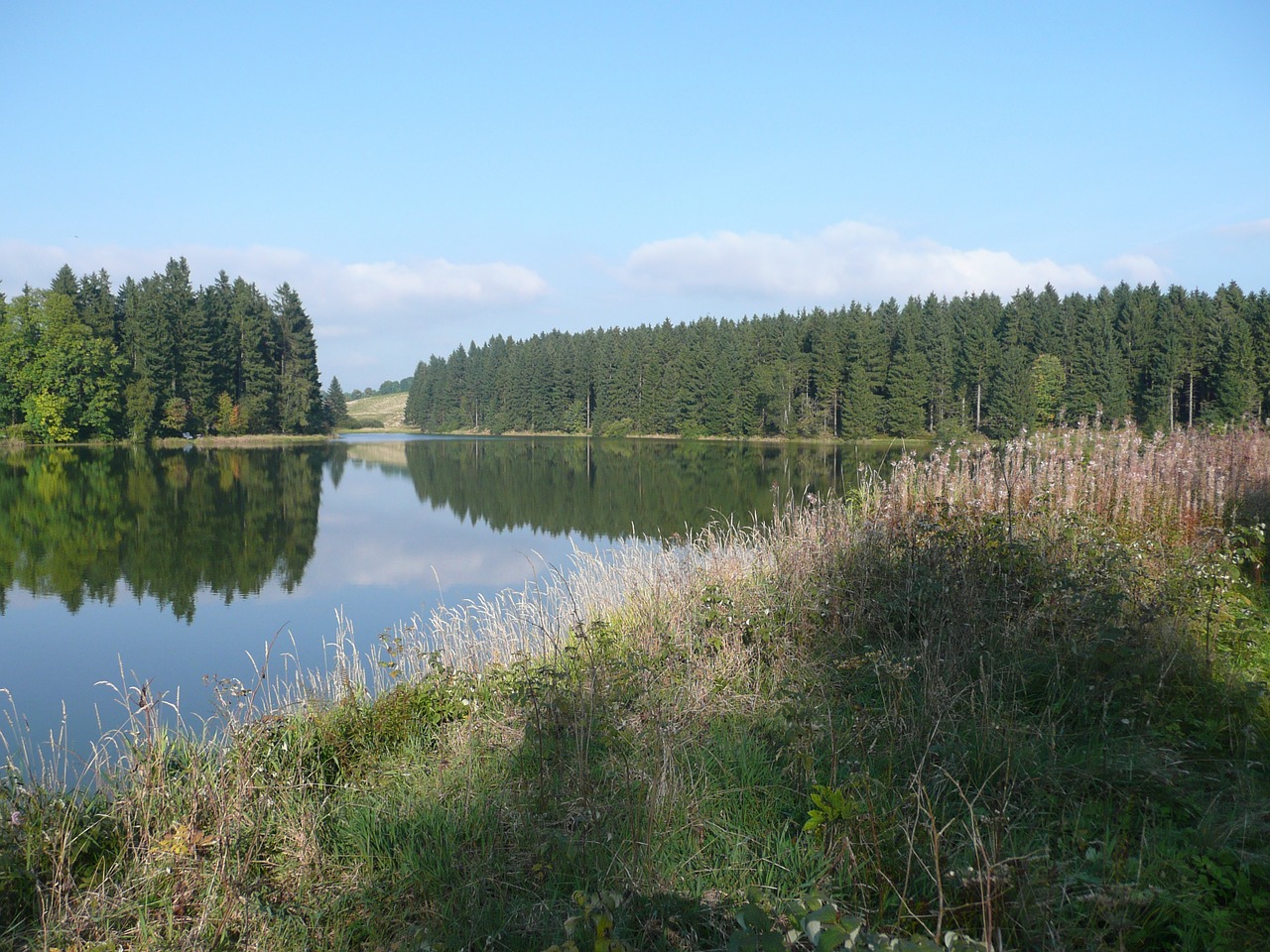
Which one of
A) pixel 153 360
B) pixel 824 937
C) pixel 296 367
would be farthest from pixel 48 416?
pixel 824 937

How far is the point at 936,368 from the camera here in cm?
6356

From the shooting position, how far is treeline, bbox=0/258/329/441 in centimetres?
5059

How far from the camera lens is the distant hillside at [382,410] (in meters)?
134

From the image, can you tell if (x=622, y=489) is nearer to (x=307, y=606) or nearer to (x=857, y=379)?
(x=307, y=606)

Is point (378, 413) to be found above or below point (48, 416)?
above

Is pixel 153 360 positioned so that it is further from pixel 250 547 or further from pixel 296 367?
pixel 250 547

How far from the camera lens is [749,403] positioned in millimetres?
71250

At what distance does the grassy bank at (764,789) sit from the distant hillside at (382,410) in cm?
12512

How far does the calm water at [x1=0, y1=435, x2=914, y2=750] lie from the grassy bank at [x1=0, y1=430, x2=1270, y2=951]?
2625 mm

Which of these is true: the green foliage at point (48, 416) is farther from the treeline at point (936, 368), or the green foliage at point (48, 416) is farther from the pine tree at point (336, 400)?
the treeline at point (936, 368)

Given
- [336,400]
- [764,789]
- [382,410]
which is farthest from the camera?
[382,410]

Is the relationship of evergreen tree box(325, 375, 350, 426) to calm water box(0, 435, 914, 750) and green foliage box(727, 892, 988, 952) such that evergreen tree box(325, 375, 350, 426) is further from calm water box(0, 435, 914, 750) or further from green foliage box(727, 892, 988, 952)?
green foliage box(727, 892, 988, 952)

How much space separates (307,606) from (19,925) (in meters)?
9.16

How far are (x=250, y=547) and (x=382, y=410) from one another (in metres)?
148
